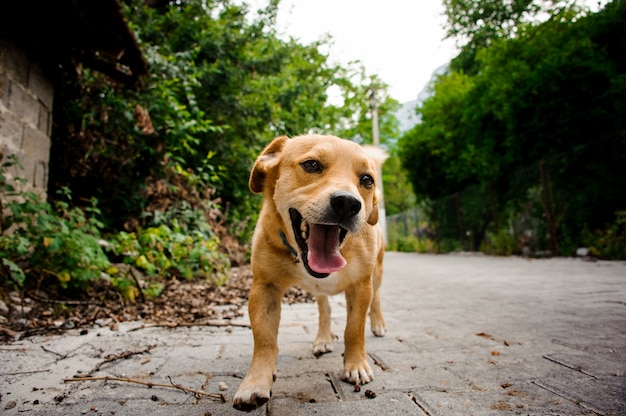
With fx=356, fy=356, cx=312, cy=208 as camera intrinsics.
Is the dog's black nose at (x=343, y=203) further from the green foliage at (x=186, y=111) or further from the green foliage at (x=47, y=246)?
the green foliage at (x=186, y=111)

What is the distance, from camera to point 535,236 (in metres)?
10.8

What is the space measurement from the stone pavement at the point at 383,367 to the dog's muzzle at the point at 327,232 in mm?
643

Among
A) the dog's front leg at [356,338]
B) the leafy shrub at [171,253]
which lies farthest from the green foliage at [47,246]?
the dog's front leg at [356,338]

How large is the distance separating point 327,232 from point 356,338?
2.22ft

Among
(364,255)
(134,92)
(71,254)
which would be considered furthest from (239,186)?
(364,255)

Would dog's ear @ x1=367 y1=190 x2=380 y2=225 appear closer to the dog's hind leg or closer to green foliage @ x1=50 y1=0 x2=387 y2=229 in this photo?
the dog's hind leg

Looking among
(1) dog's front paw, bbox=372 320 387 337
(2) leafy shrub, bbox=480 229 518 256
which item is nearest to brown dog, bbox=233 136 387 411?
(1) dog's front paw, bbox=372 320 387 337

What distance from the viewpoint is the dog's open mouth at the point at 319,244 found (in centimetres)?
199

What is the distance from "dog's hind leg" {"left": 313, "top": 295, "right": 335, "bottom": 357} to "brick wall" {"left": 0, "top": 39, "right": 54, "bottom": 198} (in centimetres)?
369

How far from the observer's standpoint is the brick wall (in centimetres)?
387

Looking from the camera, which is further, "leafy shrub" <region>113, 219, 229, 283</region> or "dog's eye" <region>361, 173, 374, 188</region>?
"leafy shrub" <region>113, 219, 229, 283</region>

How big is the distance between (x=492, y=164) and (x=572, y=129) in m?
2.92

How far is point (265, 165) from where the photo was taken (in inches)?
98.1

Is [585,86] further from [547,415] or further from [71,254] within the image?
[71,254]
